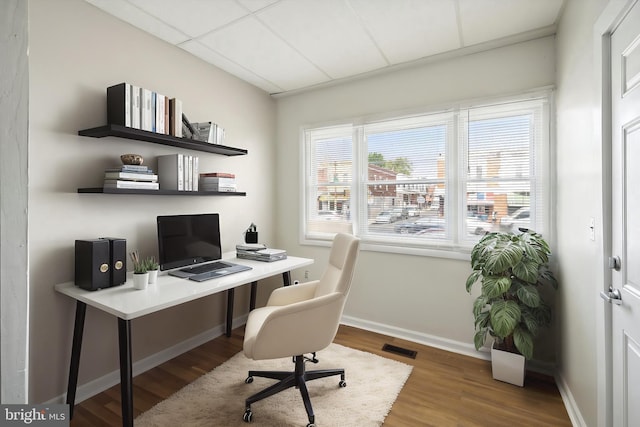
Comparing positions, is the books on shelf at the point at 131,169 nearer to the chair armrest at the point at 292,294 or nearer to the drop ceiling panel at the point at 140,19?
the drop ceiling panel at the point at 140,19

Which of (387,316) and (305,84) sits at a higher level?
(305,84)

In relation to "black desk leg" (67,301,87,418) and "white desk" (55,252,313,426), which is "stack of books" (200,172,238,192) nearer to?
"white desk" (55,252,313,426)

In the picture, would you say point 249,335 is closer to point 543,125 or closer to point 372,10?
point 372,10

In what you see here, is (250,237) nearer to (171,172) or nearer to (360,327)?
(171,172)

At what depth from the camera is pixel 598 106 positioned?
4.63 feet

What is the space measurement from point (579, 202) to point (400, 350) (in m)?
1.72

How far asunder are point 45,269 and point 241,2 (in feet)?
6.59

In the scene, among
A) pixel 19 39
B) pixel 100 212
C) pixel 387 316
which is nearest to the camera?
pixel 19 39

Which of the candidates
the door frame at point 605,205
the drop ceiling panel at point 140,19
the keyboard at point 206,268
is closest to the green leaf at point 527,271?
the door frame at point 605,205

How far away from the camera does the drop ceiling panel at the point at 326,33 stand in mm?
2012

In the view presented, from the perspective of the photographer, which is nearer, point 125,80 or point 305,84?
point 125,80

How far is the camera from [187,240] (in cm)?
242

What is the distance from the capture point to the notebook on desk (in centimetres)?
223

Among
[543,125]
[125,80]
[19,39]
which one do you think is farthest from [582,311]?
[125,80]
